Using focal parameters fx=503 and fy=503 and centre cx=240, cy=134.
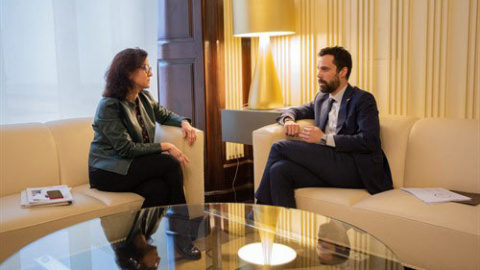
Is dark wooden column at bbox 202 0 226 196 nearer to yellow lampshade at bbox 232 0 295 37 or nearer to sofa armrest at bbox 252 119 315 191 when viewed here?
yellow lampshade at bbox 232 0 295 37

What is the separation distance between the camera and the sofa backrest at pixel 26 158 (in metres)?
2.78

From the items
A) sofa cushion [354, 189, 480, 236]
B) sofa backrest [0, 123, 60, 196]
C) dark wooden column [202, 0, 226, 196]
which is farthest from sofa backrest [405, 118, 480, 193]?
sofa backrest [0, 123, 60, 196]

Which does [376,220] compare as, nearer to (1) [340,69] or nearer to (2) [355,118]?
(2) [355,118]

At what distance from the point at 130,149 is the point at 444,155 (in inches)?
67.7

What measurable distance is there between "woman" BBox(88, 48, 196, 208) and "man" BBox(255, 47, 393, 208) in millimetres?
527

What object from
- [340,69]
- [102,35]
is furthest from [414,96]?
[102,35]

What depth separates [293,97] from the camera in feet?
13.0

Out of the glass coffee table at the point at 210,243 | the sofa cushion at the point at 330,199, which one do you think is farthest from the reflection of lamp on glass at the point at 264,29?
the glass coffee table at the point at 210,243

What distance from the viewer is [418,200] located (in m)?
2.47

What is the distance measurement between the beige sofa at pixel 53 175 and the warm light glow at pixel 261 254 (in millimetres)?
1039

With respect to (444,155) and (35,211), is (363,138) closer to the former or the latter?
(444,155)

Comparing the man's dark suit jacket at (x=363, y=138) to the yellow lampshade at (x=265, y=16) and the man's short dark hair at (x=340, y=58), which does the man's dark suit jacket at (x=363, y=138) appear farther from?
the yellow lampshade at (x=265, y=16)

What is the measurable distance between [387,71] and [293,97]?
848 mm

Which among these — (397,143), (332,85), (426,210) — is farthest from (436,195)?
(332,85)
